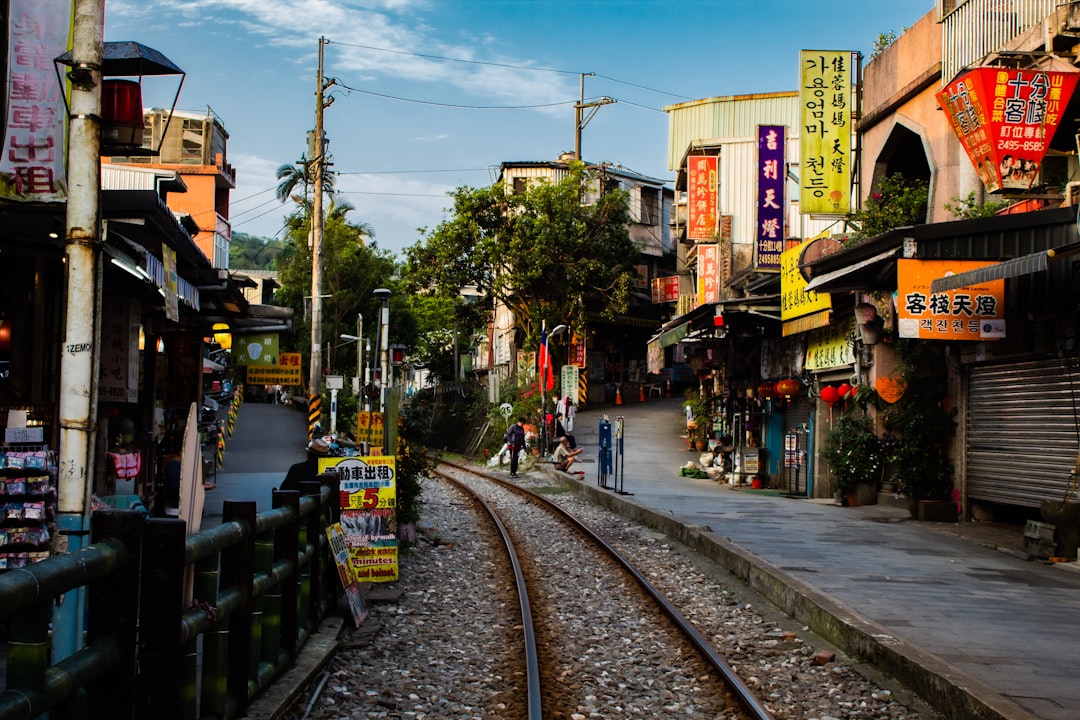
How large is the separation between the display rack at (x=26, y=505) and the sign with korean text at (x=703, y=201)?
2812cm

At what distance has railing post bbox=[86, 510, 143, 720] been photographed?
370cm

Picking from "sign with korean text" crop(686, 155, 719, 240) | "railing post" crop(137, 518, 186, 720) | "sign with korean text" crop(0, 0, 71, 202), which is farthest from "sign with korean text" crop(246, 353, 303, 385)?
"railing post" crop(137, 518, 186, 720)

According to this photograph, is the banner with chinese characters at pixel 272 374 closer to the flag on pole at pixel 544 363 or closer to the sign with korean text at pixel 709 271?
the flag on pole at pixel 544 363

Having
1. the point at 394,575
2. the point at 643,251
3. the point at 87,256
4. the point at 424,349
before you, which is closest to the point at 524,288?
the point at 643,251

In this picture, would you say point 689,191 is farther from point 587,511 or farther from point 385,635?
point 385,635

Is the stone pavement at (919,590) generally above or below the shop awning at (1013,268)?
below

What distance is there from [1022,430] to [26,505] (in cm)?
1181

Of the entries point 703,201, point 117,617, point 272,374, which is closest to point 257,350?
point 272,374

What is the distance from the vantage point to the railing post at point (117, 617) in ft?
12.1

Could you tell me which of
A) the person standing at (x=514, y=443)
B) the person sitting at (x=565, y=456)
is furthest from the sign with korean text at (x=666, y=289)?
the person sitting at (x=565, y=456)

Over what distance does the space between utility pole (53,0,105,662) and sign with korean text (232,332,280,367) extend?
14273 millimetres

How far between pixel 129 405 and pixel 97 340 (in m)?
10.1

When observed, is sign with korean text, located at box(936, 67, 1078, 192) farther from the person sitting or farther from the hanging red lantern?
the person sitting

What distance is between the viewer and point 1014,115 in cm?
1276
